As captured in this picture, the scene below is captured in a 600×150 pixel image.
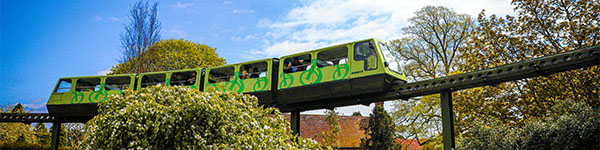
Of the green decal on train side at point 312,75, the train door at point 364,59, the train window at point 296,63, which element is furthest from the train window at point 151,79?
the train door at point 364,59

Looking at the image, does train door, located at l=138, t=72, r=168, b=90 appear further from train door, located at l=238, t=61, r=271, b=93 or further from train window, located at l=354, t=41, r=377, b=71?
train window, located at l=354, t=41, r=377, b=71

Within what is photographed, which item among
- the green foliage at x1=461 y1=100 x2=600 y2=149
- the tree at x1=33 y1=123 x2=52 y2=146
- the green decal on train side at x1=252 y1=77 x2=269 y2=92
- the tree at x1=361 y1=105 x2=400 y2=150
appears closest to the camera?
the green foliage at x1=461 y1=100 x2=600 y2=149

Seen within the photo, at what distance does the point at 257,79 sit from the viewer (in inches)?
560

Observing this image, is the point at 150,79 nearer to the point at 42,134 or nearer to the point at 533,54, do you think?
the point at 533,54

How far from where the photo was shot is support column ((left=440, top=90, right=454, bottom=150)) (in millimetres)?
10930

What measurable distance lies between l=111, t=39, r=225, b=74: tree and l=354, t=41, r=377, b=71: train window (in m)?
19.8

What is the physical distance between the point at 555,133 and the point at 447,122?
2.56 meters

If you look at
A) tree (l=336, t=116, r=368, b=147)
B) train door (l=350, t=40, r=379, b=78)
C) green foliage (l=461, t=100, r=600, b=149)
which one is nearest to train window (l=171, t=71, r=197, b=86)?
train door (l=350, t=40, r=379, b=78)

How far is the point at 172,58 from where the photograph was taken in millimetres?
30812

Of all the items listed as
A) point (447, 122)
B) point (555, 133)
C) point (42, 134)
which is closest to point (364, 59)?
point (447, 122)

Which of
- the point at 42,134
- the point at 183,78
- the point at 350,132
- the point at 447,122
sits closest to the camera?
the point at 447,122

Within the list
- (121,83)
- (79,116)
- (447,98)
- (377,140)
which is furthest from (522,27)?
(79,116)

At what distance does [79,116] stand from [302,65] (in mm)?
11620

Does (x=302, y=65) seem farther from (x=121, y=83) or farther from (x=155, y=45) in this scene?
(x=155, y=45)
